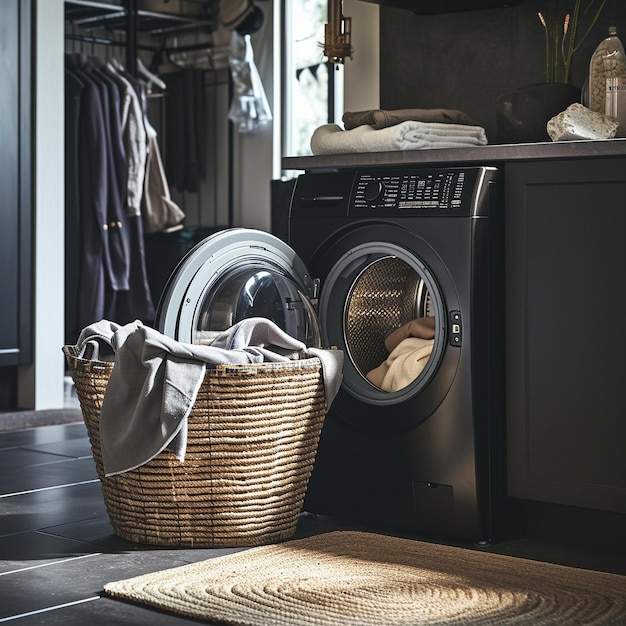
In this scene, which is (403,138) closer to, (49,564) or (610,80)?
(610,80)

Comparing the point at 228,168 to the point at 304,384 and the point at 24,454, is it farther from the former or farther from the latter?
the point at 304,384

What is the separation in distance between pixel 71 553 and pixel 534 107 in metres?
1.55

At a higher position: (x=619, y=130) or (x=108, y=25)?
(x=108, y=25)

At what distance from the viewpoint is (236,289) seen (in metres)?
2.64

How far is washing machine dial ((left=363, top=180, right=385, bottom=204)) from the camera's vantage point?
2654 millimetres

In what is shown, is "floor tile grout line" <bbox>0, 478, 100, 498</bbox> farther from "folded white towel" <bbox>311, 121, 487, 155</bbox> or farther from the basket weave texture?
"folded white towel" <bbox>311, 121, 487, 155</bbox>

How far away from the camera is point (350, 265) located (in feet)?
9.01

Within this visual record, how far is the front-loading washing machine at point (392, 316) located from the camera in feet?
→ 8.16

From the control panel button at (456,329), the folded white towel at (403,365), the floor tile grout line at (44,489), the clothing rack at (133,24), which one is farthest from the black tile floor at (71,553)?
the clothing rack at (133,24)

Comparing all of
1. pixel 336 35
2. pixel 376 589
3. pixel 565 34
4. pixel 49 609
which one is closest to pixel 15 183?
pixel 336 35

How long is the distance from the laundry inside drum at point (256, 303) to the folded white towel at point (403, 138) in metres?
0.38

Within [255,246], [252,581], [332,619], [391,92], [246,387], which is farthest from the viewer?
[391,92]

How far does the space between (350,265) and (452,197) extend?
36 centimetres

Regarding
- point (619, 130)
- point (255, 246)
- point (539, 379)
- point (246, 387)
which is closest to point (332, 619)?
point (246, 387)
